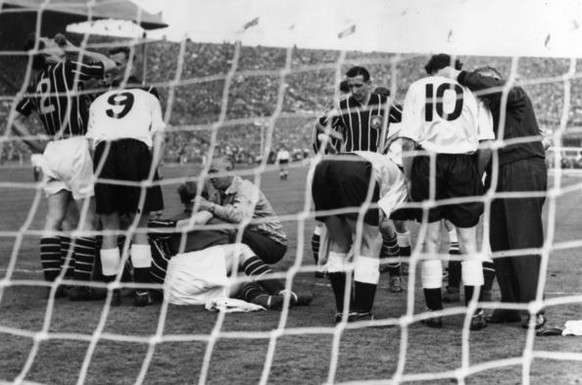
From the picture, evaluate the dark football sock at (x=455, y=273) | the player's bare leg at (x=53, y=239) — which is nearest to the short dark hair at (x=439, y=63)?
the dark football sock at (x=455, y=273)

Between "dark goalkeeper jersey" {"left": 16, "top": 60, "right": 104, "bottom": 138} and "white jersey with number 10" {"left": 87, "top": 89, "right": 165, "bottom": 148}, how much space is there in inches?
11.1

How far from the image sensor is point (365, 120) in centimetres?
610

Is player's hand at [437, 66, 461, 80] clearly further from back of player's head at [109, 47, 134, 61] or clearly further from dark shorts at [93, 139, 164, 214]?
back of player's head at [109, 47, 134, 61]

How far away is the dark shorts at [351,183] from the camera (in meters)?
4.93

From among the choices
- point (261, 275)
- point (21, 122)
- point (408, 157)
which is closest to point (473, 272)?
point (408, 157)

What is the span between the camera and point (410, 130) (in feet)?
16.0

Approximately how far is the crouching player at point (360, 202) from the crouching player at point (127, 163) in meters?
1.19

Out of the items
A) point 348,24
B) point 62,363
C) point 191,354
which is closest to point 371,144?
point 348,24

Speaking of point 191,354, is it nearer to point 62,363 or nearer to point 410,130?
point 62,363

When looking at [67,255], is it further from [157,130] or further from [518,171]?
[518,171]

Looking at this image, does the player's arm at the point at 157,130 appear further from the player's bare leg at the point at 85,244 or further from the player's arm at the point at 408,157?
the player's arm at the point at 408,157

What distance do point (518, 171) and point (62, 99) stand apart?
9.63 feet

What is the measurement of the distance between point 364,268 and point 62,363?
67.5 inches

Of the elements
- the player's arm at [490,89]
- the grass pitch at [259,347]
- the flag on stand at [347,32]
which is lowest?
the grass pitch at [259,347]
